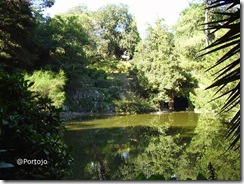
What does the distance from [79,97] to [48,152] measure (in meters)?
1.66

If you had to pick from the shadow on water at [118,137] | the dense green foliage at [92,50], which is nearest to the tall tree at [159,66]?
the dense green foliage at [92,50]

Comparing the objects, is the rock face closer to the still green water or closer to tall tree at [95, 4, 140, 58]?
the still green water

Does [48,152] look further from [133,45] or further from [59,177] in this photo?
[133,45]

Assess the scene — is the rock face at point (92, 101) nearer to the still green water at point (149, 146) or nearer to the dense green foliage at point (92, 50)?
the dense green foliage at point (92, 50)

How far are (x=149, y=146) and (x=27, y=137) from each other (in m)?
1.65

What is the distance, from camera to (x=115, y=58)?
2.91 meters

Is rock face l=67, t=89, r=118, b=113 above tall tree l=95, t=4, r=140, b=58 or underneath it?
underneath

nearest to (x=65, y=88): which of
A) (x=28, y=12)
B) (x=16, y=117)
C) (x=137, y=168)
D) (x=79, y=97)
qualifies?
(x=79, y=97)

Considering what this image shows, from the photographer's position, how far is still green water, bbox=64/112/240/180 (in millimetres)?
2510

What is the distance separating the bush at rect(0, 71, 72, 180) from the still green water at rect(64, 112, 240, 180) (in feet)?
1.73

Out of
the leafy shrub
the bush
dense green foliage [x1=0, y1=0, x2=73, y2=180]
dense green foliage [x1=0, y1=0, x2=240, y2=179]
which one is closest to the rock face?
dense green foliage [x1=0, y1=0, x2=240, y2=179]

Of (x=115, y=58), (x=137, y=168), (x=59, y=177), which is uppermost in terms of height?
(x=115, y=58)

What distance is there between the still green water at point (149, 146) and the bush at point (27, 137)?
53 cm

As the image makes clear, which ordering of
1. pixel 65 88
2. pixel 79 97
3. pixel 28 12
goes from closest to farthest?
pixel 28 12 → pixel 65 88 → pixel 79 97
